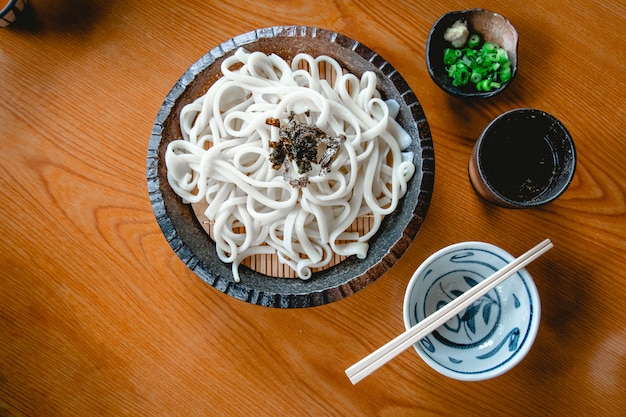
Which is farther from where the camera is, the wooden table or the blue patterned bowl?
the wooden table

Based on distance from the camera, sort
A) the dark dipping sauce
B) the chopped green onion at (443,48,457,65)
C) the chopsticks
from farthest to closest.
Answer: the chopped green onion at (443,48,457,65) → the dark dipping sauce → the chopsticks

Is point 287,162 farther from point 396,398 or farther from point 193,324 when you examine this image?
point 396,398

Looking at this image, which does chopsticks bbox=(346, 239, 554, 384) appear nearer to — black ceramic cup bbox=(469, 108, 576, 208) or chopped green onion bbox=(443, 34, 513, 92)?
black ceramic cup bbox=(469, 108, 576, 208)

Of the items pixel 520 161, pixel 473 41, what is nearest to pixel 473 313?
pixel 520 161

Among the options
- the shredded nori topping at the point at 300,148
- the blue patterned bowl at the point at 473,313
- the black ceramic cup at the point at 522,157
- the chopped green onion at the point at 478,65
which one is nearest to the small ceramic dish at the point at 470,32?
the chopped green onion at the point at 478,65

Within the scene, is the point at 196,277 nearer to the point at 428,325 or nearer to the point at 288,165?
the point at 288,165

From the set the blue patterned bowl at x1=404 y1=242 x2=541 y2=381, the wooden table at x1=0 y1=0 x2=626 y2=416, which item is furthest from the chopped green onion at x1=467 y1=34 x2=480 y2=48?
the blue patterned bowl at x1=404 y1=242 x2=541 y2=381
